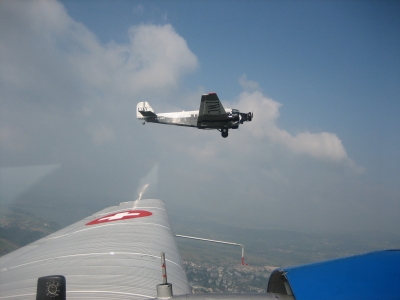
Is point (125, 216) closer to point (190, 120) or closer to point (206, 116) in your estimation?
point (206, 116)

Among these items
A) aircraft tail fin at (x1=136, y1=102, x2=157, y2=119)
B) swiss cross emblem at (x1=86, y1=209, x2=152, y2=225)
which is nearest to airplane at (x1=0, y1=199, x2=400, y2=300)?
swiss cross emblem at (x1=86, y1=209, x2=152, y2=225)

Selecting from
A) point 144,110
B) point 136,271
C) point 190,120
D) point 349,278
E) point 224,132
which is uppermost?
point 144,110

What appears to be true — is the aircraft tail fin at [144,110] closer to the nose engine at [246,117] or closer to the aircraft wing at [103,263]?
the nose engine at [246,117]

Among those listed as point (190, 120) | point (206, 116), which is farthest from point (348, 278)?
point (190, 120)

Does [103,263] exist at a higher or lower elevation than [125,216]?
lower

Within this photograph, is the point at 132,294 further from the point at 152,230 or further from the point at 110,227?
the point at 110,227

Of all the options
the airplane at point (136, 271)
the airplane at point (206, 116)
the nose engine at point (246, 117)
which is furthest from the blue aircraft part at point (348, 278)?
the nose engine at point (246, 117)

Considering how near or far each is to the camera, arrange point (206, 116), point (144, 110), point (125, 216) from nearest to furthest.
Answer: point (125, 216)
point (206, 116)
point (144, 110)
